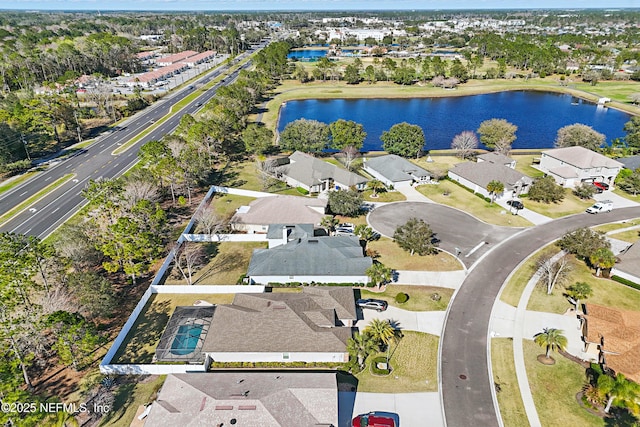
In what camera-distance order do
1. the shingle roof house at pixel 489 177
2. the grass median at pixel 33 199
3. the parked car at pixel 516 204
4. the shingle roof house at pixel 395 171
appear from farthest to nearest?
the shingle roof house at pixel 395 171, the shingle roof house at pixel 489 177, the parked car at pixel 516 204, the grass median at pixel 33 199

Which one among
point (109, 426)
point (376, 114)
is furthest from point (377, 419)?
point (376, 114)

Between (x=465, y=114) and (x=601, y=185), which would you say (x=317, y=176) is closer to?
(x=601, y=185)

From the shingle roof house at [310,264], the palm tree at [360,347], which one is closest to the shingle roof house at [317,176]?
the shingle roof house at [310,264]

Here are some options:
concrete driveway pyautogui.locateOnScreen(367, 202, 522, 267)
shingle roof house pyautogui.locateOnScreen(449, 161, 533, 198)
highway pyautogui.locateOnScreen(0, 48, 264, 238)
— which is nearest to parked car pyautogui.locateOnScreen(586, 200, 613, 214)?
shingle roof house pyautogui.locateOnScreen(449, 161, 533, 198)

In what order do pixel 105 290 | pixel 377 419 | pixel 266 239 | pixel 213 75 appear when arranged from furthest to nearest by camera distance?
pixel 213 75 → pixel 266 239 → pixel 105 290 → pixel 377 419

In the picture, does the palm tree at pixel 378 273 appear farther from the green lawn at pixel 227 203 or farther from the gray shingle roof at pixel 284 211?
the green lawn at pixel 227 203

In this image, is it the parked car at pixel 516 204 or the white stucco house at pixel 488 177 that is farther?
the white stucco house at pixel 488 177

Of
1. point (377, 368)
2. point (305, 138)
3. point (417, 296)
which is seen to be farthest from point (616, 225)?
point (305, 138)

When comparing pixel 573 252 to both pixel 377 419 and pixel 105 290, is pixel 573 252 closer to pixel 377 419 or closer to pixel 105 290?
pixel 377 419
